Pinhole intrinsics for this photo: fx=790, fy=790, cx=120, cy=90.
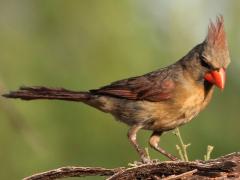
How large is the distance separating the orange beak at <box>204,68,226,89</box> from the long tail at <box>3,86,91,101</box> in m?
0.90

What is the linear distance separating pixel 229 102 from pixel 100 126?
126 cm

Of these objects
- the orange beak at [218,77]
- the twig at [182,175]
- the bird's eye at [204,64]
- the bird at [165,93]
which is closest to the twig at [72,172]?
the twig at [182,175]

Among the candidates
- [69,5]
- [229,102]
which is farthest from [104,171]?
[69,5]

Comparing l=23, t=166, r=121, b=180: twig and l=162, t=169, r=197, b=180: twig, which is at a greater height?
l=23, t=166, r=121, b=180: twig

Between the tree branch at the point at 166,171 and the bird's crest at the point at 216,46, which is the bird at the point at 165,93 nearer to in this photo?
the bird's crest at the point at 216,46

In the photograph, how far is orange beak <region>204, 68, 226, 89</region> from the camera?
4.98 m

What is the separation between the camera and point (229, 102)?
7.43 metres

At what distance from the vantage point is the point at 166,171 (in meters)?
3.19

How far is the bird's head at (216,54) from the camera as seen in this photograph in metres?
4.80

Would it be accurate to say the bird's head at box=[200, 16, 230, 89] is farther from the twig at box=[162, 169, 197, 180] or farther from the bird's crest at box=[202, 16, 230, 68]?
the twig at box=[162, 169, 197, 180]

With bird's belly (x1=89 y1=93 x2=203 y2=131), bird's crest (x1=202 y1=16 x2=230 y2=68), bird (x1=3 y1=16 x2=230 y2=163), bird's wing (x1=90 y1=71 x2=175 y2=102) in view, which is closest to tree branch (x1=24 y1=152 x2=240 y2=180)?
bird (x1=3 y1=16 x2=230 y2=163)

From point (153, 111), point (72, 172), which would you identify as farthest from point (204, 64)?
point (72, 172)

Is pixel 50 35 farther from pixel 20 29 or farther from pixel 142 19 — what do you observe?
pixel 142 19

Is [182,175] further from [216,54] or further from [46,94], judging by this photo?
[46,94]
